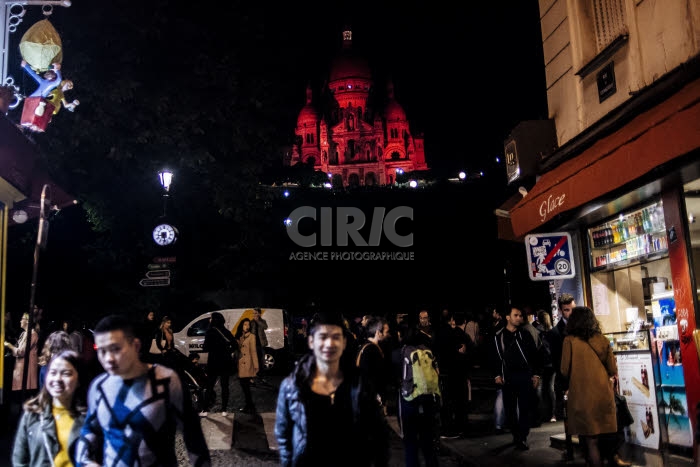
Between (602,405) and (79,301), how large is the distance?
20.0 meters

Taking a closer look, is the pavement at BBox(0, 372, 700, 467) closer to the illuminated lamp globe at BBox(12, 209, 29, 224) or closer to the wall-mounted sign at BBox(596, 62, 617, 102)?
the illuminated lamp globe at BBox(12, 209, 29, 224)

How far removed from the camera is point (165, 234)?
61.1ft

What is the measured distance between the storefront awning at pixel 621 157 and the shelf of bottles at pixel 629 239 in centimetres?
90

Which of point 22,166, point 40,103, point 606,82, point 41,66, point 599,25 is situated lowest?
point 22,166

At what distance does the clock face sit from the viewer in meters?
18.6

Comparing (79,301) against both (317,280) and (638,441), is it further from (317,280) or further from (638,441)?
(317,280)

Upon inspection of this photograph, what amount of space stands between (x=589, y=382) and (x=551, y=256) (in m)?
2.76

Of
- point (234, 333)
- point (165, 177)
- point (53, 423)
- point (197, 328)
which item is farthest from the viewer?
point (234, 333)

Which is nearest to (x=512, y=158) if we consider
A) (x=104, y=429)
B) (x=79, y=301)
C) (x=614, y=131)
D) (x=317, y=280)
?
(x=614, y=131)

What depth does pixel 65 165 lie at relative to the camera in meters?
13.3

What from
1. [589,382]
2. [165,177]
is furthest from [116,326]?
[165,177]

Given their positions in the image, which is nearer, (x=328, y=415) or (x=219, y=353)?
(x=328, y=415)

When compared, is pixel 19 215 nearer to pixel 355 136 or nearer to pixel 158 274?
pixel 158 274

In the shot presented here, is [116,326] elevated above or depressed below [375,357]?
above
